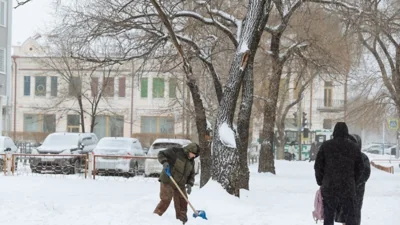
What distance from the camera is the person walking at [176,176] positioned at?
11.0 m

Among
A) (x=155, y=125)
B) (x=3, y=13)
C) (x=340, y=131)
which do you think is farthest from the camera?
(x=155, y=125)

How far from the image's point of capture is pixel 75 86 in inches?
1580

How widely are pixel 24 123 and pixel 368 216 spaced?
45.8 meters

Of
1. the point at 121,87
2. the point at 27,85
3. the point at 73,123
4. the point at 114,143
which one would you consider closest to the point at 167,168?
the point at 114,143

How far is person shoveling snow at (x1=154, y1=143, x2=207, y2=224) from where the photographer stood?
1097 cm

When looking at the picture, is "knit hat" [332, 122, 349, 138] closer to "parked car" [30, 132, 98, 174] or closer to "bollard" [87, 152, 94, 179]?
"bollard" [87, 152, 94, 179]

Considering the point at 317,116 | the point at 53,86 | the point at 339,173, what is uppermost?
the point at 53,86

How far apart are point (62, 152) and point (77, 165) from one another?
2574 mm

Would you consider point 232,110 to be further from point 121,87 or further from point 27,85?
point 27,85

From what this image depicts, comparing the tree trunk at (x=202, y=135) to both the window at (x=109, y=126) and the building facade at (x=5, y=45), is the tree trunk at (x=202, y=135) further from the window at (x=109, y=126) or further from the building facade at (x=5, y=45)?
the window at (x=109, y=126)

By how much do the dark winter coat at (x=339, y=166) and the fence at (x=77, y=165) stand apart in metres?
13.2

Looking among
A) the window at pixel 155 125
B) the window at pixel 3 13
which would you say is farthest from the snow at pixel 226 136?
the window at pixel 155 125

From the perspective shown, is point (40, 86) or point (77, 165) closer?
point (77, 165)

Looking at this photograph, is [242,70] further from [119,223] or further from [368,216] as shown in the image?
[119,223]
